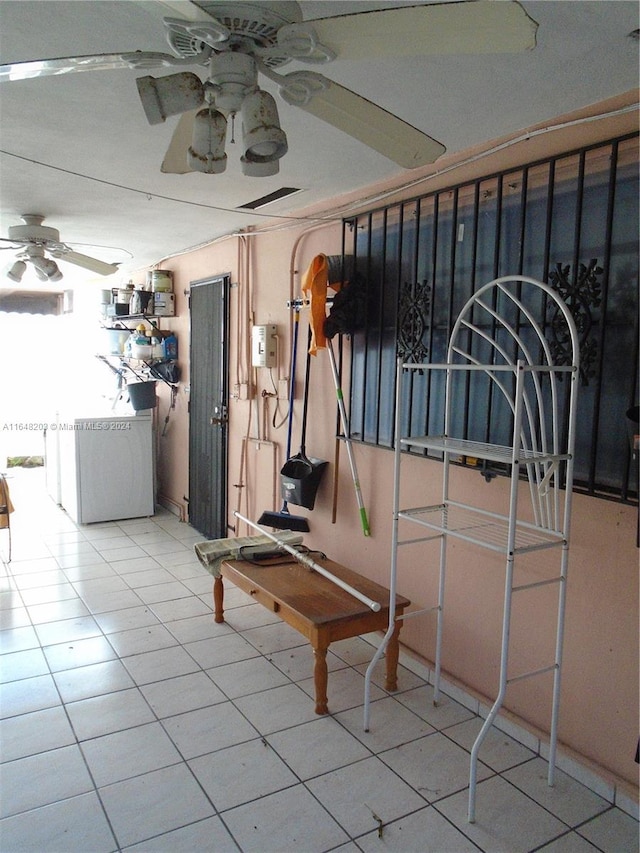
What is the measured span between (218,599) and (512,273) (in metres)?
2.24

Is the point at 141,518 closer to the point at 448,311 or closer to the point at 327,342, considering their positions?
the point at 327,342

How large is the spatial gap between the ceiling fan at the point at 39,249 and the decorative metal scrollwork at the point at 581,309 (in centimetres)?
297

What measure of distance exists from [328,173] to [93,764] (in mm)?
2634

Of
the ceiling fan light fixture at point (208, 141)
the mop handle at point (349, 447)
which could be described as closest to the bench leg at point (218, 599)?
the mop handle at point (349, 447)

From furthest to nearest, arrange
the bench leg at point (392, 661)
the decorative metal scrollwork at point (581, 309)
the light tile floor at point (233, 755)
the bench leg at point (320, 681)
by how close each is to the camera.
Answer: the bench leg at point (392, 661) < the bench leg at point (320, 681) < the decorative metal scrollwork at point (581, 309) < the light tile floor at point (233, 755)

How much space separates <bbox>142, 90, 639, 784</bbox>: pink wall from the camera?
2.02 meters

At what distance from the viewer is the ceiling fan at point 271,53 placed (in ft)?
3.52

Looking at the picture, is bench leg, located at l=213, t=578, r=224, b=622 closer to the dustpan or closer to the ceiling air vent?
the dustpan

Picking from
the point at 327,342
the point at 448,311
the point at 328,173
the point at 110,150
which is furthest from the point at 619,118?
the point at 110,150

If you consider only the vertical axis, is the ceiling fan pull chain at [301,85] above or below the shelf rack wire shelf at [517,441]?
above

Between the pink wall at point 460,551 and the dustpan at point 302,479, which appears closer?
the pink wall at point 460,551

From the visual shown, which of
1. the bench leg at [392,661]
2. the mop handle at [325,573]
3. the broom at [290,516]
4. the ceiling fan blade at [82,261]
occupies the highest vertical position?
the ceiling fan blade at [82,261]

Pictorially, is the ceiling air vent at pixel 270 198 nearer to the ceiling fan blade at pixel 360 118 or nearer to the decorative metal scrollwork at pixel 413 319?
the decorative metal scrollwork at pixel 413 319

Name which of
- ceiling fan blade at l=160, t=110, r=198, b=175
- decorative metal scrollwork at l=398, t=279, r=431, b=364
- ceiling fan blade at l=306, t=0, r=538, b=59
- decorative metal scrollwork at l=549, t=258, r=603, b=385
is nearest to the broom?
decorative metal scrollwork at l=398, t=279, r=431, b=364
